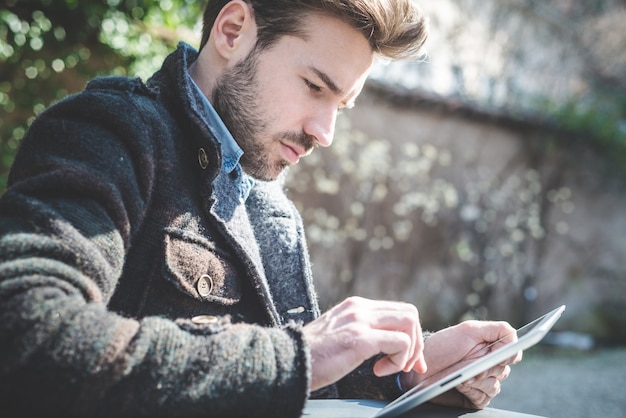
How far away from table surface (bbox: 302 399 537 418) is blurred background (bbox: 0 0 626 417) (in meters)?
3.53

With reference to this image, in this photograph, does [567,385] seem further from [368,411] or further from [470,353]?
[368,411]

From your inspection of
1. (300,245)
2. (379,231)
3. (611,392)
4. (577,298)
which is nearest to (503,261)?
(577,298)

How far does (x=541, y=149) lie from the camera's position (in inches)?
307

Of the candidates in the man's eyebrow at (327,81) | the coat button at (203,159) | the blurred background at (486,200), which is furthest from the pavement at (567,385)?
the coat button at (203,159)

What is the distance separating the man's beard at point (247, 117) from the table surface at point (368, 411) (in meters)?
0.69

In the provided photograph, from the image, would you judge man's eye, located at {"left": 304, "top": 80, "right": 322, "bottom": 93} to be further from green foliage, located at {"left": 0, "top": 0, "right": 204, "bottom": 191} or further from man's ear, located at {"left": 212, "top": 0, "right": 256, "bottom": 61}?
green foliage, located at {"left": 0, "top": 0, "right": 204, "bottom": 191}

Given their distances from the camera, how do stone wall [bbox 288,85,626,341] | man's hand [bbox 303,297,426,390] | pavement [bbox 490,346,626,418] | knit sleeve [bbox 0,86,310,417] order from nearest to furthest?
1. knit sleeve [bbox 0,86,310,417]
2. man's hand [bbox 303,297,426,390]
3. pavement [bbox 490,346,626,418]
4. stone wall [bbox 288,85,626,341]

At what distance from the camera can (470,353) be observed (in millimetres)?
1608

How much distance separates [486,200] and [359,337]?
640 cm

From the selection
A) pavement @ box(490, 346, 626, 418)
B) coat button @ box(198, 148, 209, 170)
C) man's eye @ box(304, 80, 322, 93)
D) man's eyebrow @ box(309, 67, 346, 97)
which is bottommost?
pavement @ box(490, 346, 626, 418)

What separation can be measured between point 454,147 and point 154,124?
6.16 m

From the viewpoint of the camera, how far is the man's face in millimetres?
1711

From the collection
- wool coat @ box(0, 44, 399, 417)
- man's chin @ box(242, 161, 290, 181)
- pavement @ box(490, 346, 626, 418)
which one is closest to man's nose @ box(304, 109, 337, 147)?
man's chin @ box(242, 161, 290, 181)

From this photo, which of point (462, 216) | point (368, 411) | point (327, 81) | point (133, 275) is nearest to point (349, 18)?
point (327, 81)
